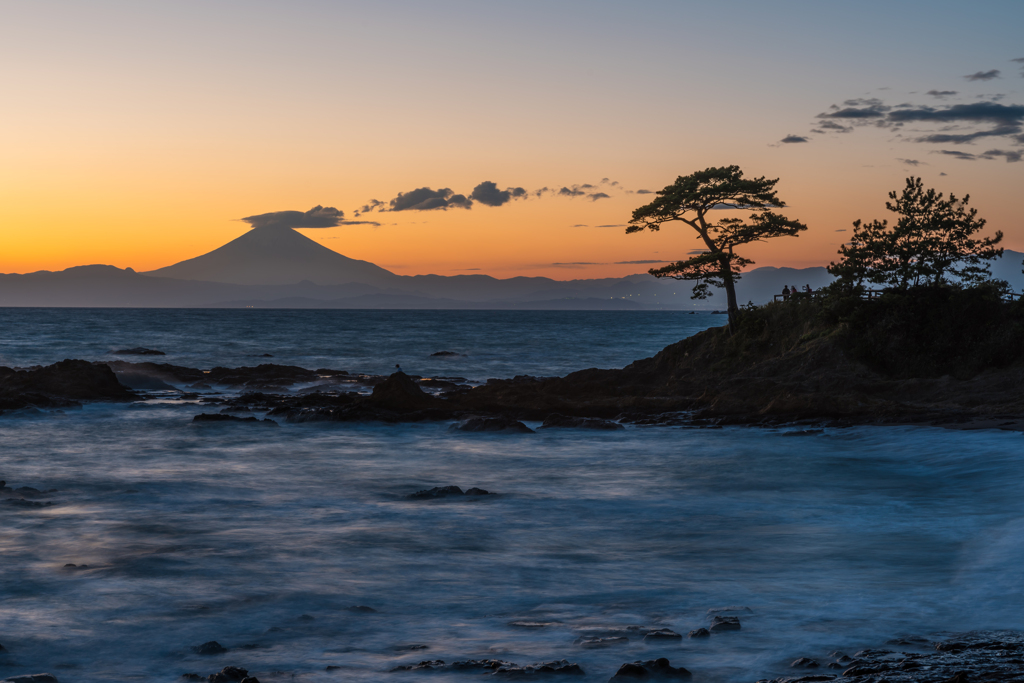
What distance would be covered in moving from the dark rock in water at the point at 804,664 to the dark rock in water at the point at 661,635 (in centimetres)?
114

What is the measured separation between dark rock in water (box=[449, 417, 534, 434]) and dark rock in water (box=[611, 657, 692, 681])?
56.3 feet

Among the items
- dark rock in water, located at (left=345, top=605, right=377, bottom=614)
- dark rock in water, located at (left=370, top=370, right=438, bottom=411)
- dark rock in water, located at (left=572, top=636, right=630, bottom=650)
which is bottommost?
dark rock in water, located at (left=345, top=605, right=377, bottom=614)

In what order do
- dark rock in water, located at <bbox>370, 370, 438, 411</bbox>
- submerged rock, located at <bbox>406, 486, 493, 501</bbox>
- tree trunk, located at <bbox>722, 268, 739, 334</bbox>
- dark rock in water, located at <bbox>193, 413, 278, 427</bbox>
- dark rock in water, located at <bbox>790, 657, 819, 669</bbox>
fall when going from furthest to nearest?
tree trunk, located at <bbox>722, 268, 739, 334</bbox> → dark rock in water, located at <bbox>370, 370, 438, 411</bbox> → dark rock in water, located at <bbox>193, 413, 278, 427</bbox> → submerged rock, located at <bbox>406, 486, 493, 501</bbox> → dark rock in water, located at <bbox>790, 657, 819, 669</bbox>

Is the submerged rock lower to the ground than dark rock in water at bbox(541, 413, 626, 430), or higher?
lower

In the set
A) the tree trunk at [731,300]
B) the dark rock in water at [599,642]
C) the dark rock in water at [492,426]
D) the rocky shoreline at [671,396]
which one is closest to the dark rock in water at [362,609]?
the dark rock in water at [599,642]

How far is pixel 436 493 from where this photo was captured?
52.3 feet

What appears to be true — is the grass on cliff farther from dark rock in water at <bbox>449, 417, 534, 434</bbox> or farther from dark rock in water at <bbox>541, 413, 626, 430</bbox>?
dark rock in water at <bbox>449, 417, 534, 434</bbox>

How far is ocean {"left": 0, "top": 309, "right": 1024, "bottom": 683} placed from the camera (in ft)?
26.7

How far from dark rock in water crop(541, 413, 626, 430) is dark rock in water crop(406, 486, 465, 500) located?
901cm

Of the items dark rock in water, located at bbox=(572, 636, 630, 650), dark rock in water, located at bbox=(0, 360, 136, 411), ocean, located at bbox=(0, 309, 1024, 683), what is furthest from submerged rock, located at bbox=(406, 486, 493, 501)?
dark rock in water, located at bbox=(0, 360, 136, 411)

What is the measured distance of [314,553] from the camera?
472 inches

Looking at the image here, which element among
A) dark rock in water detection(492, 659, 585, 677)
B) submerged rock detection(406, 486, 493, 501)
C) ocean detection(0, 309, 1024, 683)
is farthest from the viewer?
submerged rock detection(406, 486, 493, 501)

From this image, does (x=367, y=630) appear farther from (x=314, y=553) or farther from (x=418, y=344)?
(x=418, y=344)

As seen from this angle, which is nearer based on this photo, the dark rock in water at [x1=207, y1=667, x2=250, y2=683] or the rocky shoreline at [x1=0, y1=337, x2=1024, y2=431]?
the dark rock in water at [x1=207, y1=667, x2=250, y2=683]
